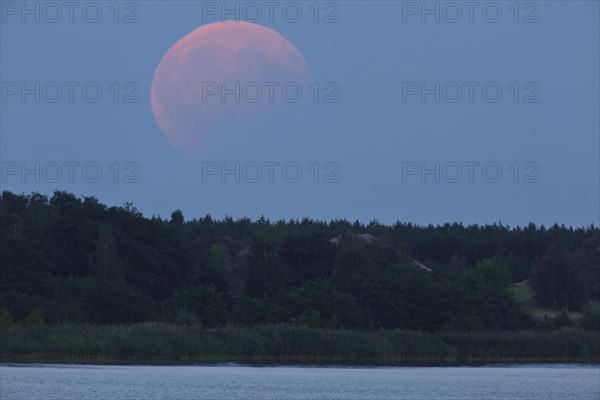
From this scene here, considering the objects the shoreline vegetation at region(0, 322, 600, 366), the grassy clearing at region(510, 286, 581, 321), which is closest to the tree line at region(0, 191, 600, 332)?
the grassy clearing at region(510, 286, 581, 321)

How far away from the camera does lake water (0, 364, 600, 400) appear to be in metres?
52.6

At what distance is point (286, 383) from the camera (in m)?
58.9

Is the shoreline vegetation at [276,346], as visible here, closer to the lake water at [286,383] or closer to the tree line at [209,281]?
the lake water at [286,383]

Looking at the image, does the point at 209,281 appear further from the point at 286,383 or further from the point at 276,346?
the point at 286,383

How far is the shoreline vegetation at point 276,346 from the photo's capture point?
2687 inches

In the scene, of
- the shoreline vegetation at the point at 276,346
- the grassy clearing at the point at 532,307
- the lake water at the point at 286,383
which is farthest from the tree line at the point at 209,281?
the lake water at the point at 286,383

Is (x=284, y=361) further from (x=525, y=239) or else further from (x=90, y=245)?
(x=525, y=239)

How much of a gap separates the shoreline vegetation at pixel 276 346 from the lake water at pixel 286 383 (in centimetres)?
130

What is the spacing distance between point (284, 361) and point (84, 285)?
22136mm

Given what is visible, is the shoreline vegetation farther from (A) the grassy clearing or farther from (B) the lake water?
(A) the grassy clearing

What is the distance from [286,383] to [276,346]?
42.1 ft

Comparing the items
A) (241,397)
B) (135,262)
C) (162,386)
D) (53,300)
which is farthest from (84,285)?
(241,397)

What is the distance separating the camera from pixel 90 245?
10494 centimetres

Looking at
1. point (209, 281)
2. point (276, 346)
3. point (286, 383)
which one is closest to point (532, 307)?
point (209, 281)
